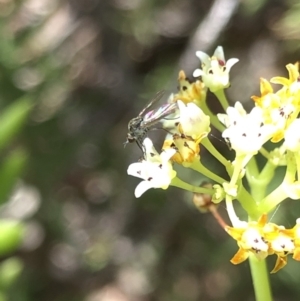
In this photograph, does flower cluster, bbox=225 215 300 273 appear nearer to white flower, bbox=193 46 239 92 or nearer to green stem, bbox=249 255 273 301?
green stem, bbox=249 255 273 301

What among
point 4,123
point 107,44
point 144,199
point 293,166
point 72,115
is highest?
point 107,44

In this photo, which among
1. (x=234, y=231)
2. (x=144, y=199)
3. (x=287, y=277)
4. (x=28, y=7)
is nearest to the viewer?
(x=234, y=231)

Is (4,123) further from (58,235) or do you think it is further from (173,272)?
(173,272)

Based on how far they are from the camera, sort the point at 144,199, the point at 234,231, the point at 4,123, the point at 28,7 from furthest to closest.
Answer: the point at 28,7 → the point at 144,199 → the point at 4,123 → the point at 234,231

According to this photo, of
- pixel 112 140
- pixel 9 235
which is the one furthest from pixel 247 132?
pixel 112 140

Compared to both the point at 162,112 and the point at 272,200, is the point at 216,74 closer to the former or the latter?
the point at 162,112

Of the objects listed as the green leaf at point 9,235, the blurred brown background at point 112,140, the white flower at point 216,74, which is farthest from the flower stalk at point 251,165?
the blurred brown background at point 112,140

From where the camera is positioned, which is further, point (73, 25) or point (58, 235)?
point (73, 25)

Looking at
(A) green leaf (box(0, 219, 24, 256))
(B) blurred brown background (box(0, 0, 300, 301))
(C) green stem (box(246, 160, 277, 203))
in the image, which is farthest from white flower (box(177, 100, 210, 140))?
(B) blurred brown background (box(0, 0, 300, 301))

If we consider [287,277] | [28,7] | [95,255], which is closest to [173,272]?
[95,255]
